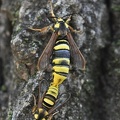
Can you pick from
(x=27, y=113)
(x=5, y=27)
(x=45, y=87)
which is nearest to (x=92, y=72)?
(x=45, y=87)

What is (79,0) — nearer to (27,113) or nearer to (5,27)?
(5,27)

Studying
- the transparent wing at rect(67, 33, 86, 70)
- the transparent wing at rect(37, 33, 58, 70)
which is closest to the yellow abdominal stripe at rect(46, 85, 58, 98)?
the transparent wing at rect(37, 33, 58, 70)

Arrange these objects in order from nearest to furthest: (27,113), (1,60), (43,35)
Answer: (27,113) < (43,35) < (1,60)

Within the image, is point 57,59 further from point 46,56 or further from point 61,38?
point 61,38

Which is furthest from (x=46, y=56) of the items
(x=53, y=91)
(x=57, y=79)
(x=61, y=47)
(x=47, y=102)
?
(x=47, y=102)

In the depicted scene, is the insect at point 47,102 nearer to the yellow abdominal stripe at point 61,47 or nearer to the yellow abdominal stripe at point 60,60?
the yellow abdominal stripe at point 60,60

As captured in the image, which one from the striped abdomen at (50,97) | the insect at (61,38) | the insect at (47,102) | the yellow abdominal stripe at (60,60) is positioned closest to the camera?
the insect at (47,102)

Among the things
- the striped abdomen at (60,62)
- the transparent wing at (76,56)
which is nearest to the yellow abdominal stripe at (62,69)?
the striped abdomen at (60,62)
